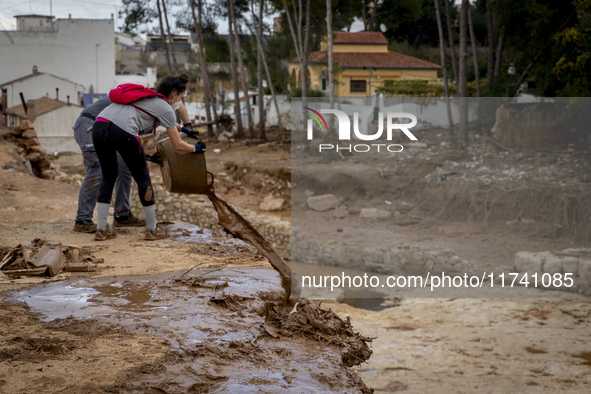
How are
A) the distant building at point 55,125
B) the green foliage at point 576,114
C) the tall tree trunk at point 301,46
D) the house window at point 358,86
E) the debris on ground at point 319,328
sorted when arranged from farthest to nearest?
the house window at point 358,86
the distant building at point 55,125
the tall tree trunk at point 301,46
the green foliage at point 576,114
the debris on ground at point 319,328

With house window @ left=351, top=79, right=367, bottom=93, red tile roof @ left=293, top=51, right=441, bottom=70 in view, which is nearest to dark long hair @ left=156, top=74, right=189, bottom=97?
red tile roof @ left=293, top=51, right=441, bottom=70

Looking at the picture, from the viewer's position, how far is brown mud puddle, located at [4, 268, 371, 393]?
2.60 metres

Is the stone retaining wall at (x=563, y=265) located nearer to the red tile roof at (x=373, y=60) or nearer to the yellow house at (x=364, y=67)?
the yellow house at (x=364, y=67)

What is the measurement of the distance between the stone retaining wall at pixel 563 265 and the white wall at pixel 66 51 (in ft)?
85.3

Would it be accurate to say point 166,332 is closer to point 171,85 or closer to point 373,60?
point 171,85

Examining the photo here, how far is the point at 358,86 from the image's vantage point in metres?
27.7

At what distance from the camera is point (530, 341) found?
33.7 feet

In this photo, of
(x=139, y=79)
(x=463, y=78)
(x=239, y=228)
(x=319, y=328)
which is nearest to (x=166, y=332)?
(x=319, y=328)


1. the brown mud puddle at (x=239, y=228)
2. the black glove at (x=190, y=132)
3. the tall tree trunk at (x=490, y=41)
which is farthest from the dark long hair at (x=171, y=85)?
the tall tree trunk at (x=490, y=41)

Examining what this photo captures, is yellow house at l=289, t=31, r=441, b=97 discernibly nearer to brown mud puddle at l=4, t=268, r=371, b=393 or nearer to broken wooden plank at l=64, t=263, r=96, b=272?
broken wooden plank at l=64, t=263, r=96, b=272

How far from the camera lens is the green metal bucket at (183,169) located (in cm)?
473

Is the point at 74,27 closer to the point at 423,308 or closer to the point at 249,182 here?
the point at 249,182

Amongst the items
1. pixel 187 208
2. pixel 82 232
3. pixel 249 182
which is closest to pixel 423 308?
pixel 187 208

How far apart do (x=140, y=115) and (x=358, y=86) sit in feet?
78.1
